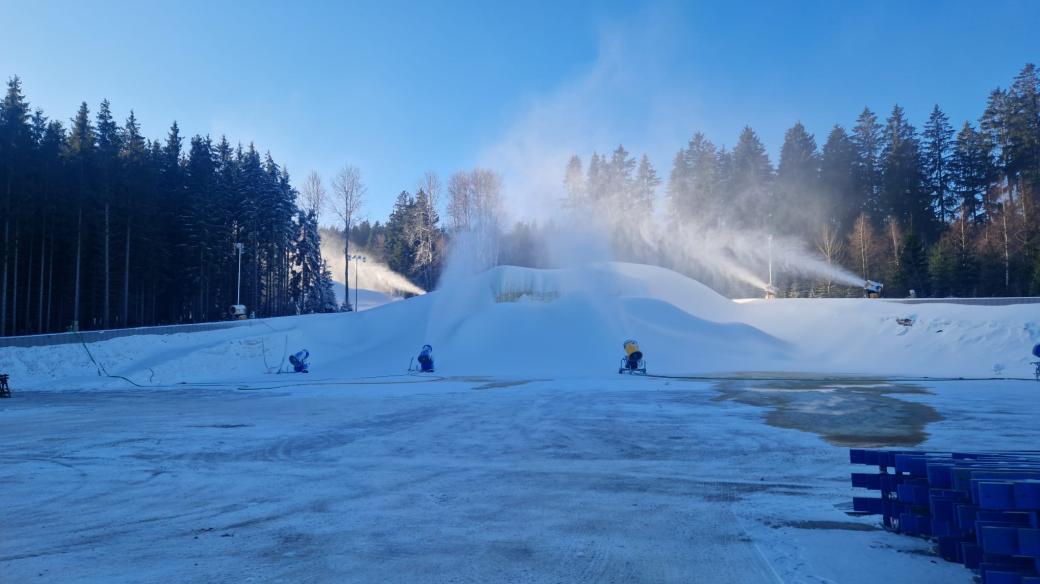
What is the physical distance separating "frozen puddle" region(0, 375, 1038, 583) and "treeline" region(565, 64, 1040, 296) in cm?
3893

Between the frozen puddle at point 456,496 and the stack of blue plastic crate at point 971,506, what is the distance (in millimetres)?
220

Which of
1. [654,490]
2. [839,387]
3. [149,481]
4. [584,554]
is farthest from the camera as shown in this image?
[839,387]

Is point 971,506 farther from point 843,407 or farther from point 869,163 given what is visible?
point 869,163

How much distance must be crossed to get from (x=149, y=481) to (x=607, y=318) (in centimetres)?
2790

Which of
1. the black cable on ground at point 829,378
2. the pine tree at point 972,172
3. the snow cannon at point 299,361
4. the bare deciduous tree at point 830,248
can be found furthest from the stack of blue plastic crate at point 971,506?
the pine tree at point 972,172

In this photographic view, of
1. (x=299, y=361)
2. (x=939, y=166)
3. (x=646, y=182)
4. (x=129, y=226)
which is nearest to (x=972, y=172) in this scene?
(x=939, y=166)

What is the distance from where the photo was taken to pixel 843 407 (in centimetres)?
1445

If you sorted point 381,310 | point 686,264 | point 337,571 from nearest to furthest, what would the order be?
point 337,571, point 381,310, point 686,264

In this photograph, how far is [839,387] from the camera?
63.4ft

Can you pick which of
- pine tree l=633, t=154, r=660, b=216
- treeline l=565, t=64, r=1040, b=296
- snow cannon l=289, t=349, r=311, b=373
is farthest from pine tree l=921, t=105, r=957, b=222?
snow cannon l=289, t=349, r=311, b=373

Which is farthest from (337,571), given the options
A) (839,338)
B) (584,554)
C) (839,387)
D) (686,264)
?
(686,264)

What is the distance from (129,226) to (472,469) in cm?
4621

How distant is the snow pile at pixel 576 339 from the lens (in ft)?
91.0

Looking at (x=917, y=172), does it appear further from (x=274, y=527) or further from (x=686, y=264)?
(x=274, y=527)
